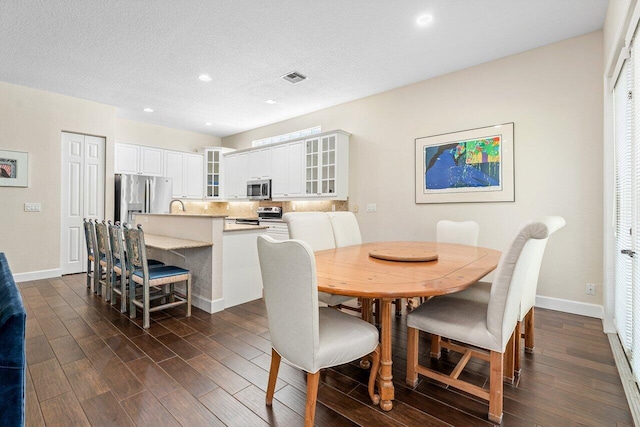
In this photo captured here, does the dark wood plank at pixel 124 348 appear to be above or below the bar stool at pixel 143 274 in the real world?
below

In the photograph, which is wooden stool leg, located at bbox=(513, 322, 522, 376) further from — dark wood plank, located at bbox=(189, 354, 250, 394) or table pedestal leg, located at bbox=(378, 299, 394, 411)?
dark wood plank, located at bbox=(189, 354, 250, 394)

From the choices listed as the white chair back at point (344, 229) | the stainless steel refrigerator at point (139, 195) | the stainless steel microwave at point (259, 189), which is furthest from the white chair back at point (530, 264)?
the stainless steel refrigerator at point (139, 195)

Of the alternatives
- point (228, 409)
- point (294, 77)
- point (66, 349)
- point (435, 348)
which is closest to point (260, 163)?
point (294, 77)

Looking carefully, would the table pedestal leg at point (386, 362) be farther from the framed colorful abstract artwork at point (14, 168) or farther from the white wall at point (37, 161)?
the framed colorful abstract artwork at point (14, 168)

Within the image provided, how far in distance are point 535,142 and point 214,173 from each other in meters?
5.99

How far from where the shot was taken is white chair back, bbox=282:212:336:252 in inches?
95.7

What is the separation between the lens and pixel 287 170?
217 inches

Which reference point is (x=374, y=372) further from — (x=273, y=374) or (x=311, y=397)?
(x=273, y=374)

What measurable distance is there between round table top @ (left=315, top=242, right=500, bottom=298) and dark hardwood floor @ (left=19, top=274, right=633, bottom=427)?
0.73 metres

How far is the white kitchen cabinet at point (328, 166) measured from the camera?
4.71 metres

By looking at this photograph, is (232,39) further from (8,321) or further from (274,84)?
(8,321)

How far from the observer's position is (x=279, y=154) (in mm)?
5641

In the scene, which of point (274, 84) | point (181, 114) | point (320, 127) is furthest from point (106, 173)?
point (320, 127)

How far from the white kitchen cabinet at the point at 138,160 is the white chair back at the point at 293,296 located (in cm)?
536
